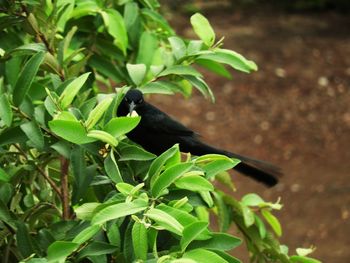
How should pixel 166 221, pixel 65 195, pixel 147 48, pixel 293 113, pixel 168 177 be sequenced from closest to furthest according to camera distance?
pixel 166 221 → pixel 168 177 → pixel 65 195 → pixel 147 48 → pixel 293 113

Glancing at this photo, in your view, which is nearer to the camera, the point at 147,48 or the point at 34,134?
the point at 34,134

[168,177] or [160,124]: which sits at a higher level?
[168,177]

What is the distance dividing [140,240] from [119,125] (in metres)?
0.28

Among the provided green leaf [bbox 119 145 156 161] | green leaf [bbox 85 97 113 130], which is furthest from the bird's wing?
green leaf [bbox 85 97 113 130]

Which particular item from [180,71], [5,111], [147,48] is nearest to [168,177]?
[5,111]

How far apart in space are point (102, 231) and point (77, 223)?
0.51 ft

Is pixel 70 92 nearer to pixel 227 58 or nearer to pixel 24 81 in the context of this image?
pixel 24 81

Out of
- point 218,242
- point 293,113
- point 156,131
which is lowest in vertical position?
point 293,113

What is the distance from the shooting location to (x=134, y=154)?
1.86 metres

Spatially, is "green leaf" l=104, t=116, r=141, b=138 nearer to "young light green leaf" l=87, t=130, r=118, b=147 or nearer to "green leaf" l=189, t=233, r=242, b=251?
"young light green leaf" l=87, t=130, r=118, b=147

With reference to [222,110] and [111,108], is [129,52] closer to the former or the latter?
[111,108]

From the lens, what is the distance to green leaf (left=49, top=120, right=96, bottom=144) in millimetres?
1685

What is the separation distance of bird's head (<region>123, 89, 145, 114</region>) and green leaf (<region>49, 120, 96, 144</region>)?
0.57 metres

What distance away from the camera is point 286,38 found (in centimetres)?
1012
